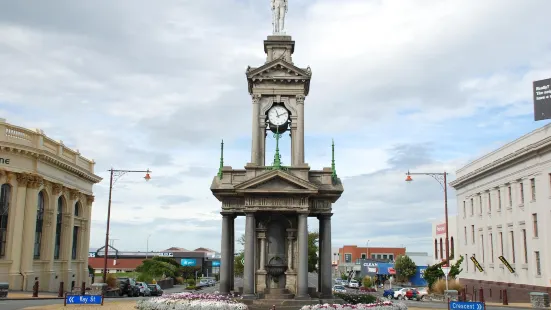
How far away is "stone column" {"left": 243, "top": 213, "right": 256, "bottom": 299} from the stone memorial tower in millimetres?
43

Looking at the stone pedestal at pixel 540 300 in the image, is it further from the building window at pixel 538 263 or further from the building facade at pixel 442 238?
the building facade at pixel 442 238

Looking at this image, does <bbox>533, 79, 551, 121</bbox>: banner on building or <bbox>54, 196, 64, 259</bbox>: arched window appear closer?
<bbox>533, 79, 551, 121</bbox>: banner on building

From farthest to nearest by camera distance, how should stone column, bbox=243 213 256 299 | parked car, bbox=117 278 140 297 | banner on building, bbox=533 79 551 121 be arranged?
parked car, bbox=117 278 140 297
banner on building, bbox=533 79 551 121
stone column, bbox=243 213 256 299

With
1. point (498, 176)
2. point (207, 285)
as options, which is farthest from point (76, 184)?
point (498, 176)

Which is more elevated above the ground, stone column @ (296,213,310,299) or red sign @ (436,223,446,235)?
red sign @ (436,223,446,235)

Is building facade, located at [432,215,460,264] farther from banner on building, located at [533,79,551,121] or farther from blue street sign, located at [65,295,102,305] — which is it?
blue street sign, located at [65,295,102,305]

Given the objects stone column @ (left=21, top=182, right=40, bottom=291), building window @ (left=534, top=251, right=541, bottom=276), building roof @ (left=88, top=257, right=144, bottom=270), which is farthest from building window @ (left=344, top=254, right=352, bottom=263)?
stone column @ (left=21, top=182, right=40, bottom=291)

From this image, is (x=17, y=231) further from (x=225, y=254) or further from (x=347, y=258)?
(x=347, y=258)

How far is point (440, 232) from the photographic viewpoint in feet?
294

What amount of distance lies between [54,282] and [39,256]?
10.0ft

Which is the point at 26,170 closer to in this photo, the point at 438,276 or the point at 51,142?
the point at 51,142

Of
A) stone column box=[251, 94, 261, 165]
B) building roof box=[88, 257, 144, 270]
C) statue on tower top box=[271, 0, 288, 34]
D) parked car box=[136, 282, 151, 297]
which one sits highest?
statue on tower top box=[271, 0, 288, 34]

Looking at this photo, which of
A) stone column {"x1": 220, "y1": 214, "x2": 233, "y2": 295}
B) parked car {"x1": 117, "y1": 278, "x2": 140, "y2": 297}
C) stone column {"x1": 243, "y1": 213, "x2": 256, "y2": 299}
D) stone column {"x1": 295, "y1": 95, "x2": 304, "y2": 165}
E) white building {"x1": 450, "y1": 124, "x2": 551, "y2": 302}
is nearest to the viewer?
stone column {"x1": 243, "y1": 213, "x2": 256, "y2": 299}

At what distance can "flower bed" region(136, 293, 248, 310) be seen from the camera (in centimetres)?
2186
